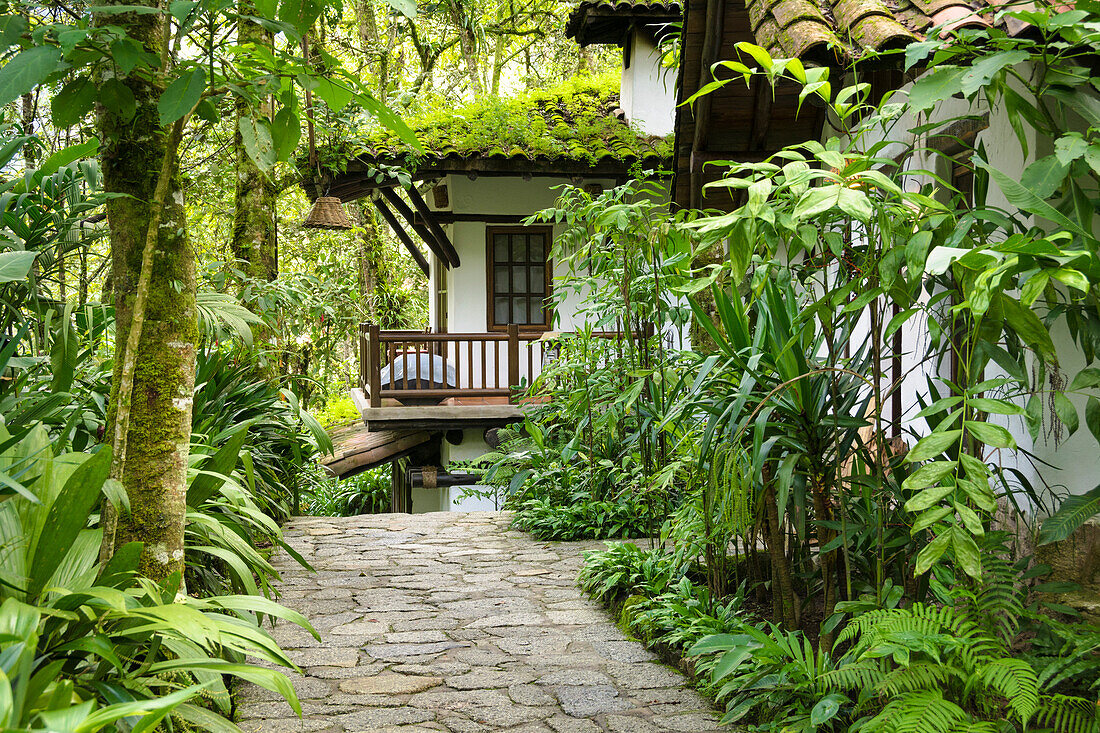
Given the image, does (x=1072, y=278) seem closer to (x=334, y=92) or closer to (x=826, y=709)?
(x=826, y=709)

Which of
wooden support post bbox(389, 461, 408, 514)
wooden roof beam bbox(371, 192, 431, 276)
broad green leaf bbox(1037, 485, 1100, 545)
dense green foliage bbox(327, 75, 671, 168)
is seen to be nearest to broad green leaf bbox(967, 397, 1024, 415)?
broad green leaf bbox(1037, 485, 1100, 545)

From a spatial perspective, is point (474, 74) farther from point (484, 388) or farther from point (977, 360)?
point (977, 360)

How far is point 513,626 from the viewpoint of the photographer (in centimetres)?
438

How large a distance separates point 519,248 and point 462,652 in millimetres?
8233

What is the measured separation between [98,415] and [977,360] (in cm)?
337

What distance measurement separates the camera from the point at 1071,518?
96.6 inches

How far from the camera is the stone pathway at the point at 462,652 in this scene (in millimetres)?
3182

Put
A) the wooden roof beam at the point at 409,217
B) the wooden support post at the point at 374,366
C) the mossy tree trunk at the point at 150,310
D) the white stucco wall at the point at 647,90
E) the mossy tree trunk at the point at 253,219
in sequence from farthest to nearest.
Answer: the wooden roof beam at the point at 409,217
the white stucco wall at the point at 647,90
the wooden support post at the point at 374,366
the mossy tree trunk at the point at 253,219
the mossy tree trunk at the point at 150,310

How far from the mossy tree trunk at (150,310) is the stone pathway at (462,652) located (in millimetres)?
894

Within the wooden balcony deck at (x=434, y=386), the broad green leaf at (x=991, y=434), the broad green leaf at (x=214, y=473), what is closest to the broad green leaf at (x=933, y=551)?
the broad green leaf at (x=991, y=434)

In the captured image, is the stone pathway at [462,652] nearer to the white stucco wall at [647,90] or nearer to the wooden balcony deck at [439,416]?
the wooden balcony deck at [439,416]

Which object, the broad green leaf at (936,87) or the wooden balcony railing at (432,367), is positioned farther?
the wooden balcony railing at (432,367)

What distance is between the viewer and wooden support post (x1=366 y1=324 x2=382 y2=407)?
31.8ft

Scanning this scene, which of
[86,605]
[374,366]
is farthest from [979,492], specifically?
[374,366]
